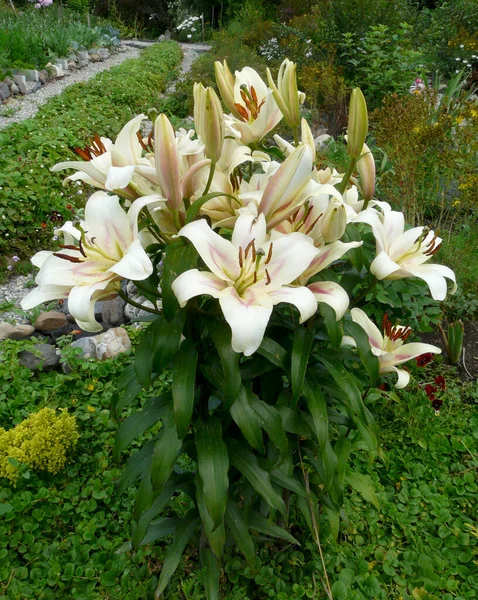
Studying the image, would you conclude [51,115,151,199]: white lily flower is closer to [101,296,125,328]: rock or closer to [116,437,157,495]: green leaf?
[116,437,157,495]: green leaf

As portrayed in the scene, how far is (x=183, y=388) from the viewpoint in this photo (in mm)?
999

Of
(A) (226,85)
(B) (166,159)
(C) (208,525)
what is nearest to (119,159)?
(B) (166,159)

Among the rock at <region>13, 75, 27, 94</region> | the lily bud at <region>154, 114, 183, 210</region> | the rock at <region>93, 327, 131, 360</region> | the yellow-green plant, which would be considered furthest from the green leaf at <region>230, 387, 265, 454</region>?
the rock at <region>13, 75, 27, 94</region>

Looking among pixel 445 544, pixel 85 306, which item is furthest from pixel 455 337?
pixel 85 306

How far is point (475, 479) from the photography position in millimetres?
1975

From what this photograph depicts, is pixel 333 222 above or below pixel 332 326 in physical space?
above

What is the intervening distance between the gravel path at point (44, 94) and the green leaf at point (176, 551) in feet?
6.45

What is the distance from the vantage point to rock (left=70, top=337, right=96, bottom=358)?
257cm

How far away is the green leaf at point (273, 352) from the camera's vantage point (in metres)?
1.07

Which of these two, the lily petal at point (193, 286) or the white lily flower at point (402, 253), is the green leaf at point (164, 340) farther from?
the white lily flower at point (402, 253)

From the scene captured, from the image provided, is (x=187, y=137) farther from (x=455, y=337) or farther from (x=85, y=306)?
(x=455, y=337)

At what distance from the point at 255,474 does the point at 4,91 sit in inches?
242

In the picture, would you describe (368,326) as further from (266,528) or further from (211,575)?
(211,575)

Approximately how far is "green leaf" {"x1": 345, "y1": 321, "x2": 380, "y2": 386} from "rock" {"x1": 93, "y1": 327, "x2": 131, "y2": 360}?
5.36 feet
